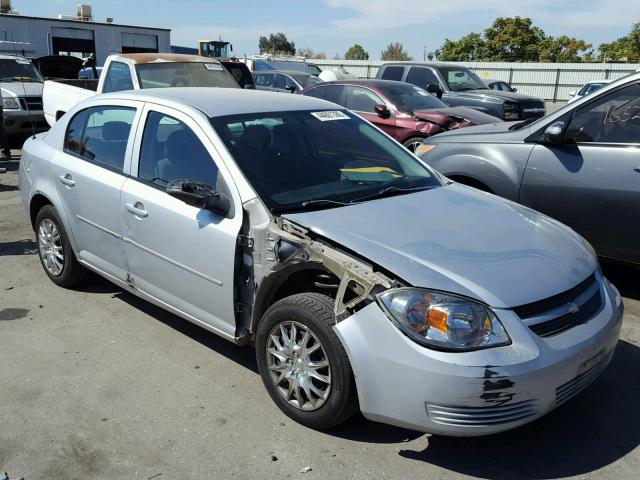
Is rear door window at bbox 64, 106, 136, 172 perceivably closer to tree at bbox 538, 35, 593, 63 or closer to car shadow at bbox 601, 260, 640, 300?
car shadow at bbox 601, 260, 640, 300

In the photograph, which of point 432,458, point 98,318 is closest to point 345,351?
point 432,458

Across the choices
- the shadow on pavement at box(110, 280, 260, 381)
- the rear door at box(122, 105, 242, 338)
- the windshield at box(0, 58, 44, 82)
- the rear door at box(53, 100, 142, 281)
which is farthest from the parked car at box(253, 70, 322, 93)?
the rear door at box(122, 105, 242, 338)

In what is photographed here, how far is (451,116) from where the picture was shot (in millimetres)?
10148

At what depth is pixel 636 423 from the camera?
341cm

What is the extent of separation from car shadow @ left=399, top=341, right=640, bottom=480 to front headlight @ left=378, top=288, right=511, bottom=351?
657mm

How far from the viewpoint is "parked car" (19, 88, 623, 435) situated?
2832 mm

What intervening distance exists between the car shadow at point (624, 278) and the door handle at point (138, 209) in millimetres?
3602

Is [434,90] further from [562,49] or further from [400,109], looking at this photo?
[562,49]

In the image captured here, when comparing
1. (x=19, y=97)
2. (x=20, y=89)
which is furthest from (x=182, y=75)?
(x=20, y=89)

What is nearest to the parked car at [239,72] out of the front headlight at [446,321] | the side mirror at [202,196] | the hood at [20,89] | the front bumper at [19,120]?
the front bumper at [19,120]

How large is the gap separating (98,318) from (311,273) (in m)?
2.10

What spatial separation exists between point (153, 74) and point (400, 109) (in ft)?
12.7

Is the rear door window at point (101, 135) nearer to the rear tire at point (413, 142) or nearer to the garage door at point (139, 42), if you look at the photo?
the rear tire at point (413, 142)

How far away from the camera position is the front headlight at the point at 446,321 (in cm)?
281
